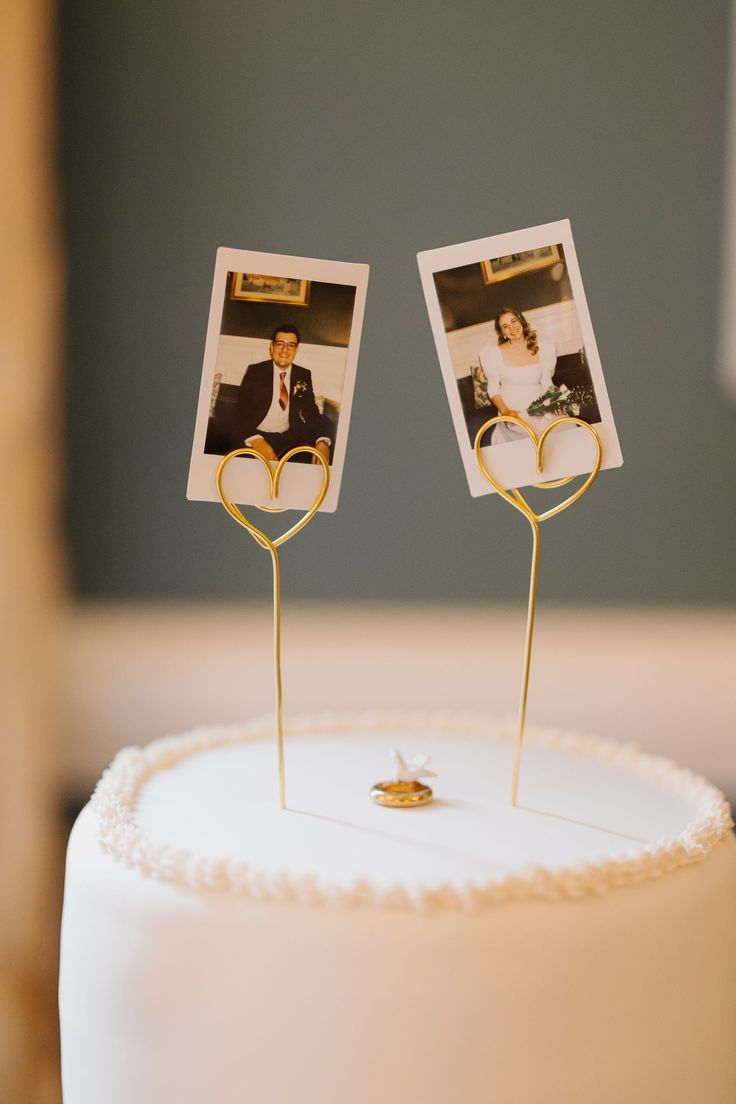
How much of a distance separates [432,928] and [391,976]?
56mm

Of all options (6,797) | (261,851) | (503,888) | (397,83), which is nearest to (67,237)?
(397,83)

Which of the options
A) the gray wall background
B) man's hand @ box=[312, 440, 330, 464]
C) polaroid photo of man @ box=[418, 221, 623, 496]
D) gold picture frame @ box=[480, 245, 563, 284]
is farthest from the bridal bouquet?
the gray wall background

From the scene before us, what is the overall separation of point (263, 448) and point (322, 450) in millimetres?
73

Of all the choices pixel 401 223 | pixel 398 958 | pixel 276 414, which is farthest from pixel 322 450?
pixel 401 223

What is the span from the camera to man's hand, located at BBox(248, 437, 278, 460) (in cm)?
126

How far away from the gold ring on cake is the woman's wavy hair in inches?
21.2

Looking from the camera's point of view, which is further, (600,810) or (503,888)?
(600,810)

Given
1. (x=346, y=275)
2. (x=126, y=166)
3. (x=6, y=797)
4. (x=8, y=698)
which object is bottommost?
(x=6, y=797)

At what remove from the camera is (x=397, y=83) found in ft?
7.07

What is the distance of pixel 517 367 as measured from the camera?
1251 mm

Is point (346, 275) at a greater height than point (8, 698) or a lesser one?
greater

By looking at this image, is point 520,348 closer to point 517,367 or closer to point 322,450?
point 517,367

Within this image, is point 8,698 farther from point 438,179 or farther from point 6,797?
point 438,179

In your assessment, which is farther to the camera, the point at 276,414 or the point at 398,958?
the point at 276,414
